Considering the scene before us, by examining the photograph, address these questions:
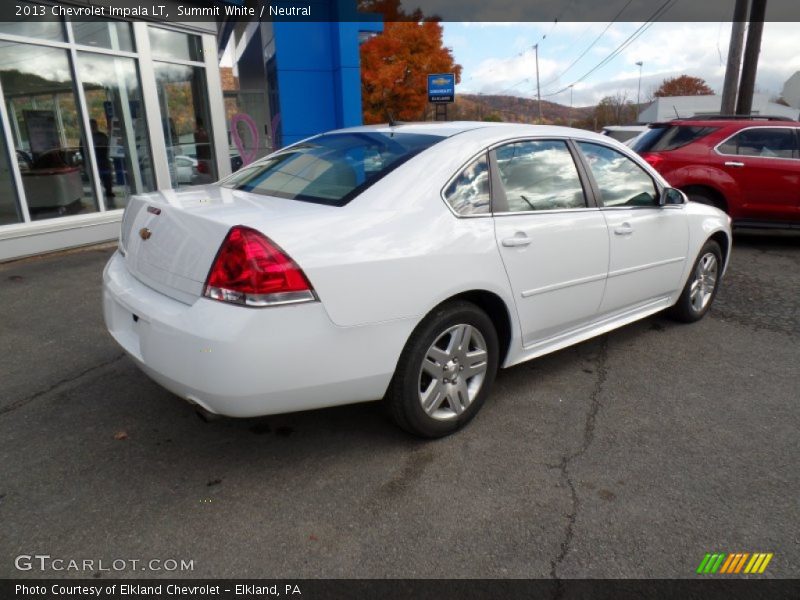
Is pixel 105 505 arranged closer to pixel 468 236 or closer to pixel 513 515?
pixel 513 515

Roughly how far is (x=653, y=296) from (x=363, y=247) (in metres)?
2.72

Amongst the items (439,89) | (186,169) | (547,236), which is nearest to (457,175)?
(547,236)

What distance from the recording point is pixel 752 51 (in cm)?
1381

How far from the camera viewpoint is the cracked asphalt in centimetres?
230

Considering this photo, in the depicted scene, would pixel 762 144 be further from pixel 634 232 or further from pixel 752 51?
pixel 752 51

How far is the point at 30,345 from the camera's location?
14.4 feet

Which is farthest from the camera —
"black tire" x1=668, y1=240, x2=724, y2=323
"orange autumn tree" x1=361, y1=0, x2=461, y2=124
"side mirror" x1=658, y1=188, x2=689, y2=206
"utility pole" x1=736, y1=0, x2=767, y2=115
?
"orange autumn tree" x1=361, y1=0, x2=461, y2=124

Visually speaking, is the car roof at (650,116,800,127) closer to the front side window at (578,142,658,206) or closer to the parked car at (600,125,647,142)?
the front side window at (578,142,658,206)

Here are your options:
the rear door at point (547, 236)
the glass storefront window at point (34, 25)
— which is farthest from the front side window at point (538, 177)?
the glass storefront window at point (34, 25)

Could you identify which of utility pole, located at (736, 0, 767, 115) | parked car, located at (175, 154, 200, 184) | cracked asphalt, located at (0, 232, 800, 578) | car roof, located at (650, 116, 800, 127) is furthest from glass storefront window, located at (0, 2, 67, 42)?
utility pole, located at (736, 0, 767, 115)

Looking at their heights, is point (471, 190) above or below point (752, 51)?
below

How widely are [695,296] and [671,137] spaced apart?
4.26m

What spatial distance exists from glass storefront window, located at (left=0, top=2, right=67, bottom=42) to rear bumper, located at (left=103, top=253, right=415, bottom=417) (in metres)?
6.48
